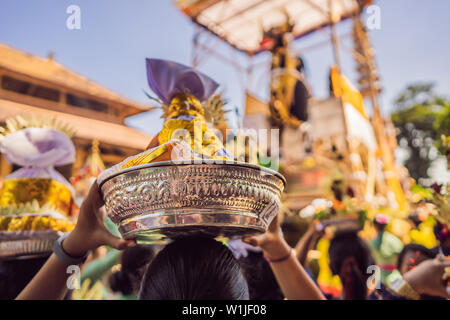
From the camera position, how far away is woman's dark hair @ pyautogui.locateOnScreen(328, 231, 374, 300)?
7.91 ft

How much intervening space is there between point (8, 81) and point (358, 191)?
6465mm

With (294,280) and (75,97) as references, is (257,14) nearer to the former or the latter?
(75,97)

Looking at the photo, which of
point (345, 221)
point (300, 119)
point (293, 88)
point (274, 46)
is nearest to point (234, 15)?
point (274, 46)

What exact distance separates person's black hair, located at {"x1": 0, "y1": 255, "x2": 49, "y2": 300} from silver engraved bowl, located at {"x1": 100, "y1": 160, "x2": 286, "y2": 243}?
2.98 feet

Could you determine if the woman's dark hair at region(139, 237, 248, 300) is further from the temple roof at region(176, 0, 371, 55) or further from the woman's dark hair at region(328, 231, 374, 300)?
the temple roof at region(176, 0, 371, 55)

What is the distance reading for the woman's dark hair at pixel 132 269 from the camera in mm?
1399

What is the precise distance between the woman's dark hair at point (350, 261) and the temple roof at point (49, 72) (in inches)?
132

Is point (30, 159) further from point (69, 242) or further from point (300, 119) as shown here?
point (300, 119)

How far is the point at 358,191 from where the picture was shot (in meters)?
6.68

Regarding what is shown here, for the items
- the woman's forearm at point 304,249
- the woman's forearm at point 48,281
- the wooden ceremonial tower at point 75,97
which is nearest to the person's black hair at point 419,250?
the woman's forearm at point 304,249

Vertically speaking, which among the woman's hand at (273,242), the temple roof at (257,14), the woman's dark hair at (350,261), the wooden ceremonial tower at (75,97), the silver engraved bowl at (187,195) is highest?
the temple roof at (257,14)

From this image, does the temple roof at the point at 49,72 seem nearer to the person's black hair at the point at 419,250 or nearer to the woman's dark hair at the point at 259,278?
the woman's dark hair at the point at 259,278

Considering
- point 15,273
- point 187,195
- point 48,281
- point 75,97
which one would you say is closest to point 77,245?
point 48,281

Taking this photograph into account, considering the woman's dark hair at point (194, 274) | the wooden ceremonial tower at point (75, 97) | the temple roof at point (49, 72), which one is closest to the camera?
the woman's dark hair at point (194, 274)
